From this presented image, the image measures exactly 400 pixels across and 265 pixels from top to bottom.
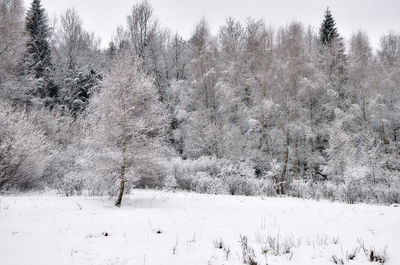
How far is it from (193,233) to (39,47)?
3006 centimetres

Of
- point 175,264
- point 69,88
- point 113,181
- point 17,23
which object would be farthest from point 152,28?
point 175,264

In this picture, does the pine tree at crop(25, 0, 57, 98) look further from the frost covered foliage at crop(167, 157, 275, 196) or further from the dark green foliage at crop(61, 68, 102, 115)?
the frost covered foliage at crop(167, 157, 275, 196)

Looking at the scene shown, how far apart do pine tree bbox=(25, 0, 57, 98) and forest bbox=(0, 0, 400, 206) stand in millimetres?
163

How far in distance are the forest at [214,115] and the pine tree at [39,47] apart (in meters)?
0.16

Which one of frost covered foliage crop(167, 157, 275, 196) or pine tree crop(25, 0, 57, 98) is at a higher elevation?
pine tree crop(25, 0, 57, 98)

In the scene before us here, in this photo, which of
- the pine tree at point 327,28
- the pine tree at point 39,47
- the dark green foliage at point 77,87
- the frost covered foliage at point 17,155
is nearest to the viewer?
the frost covered foliage at point 17,155

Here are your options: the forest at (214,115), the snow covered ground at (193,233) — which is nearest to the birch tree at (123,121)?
the forest at (214,115)

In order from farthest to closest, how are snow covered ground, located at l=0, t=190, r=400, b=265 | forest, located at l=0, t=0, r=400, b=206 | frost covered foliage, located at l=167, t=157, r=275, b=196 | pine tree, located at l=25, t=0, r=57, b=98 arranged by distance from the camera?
pine tree, located at l=25, t=0, r=57, b=98
frost covered foliage, located at l=167, t=157, r=275, b=196
forest, located at l=0, t=0, r=400, b=206
snow covered ground, located at l=0, t=190, r=400, b=265

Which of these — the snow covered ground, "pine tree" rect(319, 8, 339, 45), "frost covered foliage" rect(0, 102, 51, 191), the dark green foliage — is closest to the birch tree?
the snow covered ground

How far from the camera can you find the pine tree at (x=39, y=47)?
26.7m

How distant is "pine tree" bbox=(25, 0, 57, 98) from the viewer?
26.7m

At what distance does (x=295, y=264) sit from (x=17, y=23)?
25436 millimetres

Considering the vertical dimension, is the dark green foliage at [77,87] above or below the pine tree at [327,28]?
below

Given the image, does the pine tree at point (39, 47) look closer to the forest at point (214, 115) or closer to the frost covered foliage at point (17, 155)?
the forest at point (214, 115)
